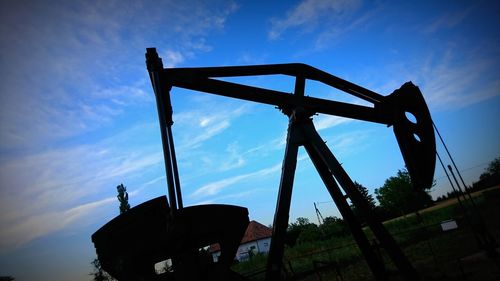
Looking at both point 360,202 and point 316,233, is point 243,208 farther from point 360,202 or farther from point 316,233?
point 316,233

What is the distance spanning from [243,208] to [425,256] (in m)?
13.1

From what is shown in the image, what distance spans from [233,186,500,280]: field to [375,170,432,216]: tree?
10.00 m

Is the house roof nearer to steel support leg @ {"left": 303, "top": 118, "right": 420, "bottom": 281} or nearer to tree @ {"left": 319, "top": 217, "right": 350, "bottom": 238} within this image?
tree @ {"left": 319, "top": 217, "right": 350, "bottom": 238}

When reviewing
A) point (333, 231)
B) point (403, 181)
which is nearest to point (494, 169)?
point (403, 181)

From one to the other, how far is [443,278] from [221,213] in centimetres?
811

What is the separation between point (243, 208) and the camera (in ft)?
10.6

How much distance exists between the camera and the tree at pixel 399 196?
42.8 meters

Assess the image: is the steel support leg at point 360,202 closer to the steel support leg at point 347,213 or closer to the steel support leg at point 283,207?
the steel support leg at point 347,213

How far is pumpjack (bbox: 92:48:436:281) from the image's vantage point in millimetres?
2672

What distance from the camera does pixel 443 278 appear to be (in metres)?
7.72

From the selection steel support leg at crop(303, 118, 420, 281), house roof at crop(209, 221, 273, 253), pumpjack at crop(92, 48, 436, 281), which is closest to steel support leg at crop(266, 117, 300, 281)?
pumpjack at crop(92, 48, 436, 281)

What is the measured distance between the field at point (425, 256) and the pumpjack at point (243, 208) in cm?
122

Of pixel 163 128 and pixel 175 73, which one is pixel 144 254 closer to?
pixel 163 128

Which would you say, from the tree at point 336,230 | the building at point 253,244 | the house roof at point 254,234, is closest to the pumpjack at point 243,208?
the tree at point 336,230
